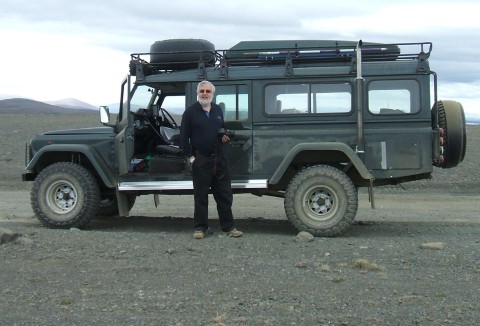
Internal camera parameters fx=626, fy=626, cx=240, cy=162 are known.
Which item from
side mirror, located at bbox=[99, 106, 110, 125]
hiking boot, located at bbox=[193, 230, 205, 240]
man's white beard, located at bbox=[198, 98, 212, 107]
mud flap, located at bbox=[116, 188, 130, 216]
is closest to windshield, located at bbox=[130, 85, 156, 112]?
side mirror, located at bbox=[99, 106, 110, 125]

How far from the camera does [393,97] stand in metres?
8.18

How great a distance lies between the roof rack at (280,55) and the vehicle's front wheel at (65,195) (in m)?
1.64

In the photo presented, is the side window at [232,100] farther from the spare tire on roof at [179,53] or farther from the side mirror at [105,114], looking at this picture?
the side mirror at [105,114]

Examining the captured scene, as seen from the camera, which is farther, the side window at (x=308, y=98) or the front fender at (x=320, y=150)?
the side window at (x=308, y=98)

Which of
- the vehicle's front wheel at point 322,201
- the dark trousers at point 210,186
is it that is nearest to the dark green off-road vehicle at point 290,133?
the vehicle's front wheel at point 322,201

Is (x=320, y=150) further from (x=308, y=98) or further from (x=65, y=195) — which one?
(x=65, y=195)

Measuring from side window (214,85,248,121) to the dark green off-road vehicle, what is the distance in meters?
0.01

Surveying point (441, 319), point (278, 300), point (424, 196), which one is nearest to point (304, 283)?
point (278, 300)

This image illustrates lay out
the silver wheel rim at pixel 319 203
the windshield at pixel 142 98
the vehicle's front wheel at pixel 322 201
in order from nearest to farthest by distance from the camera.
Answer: the vehicle's front wheel at pixel 322 201 → the silver wheel rim at pixel 319 203 → the windshield at pixel 142 98

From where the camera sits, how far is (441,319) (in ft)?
15.3

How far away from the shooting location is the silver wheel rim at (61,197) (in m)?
8.78

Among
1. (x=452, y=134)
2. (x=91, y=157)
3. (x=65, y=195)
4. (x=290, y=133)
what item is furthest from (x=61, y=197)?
(x=452, y=134)

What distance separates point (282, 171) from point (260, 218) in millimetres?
2454

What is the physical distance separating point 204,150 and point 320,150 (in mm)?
1516
